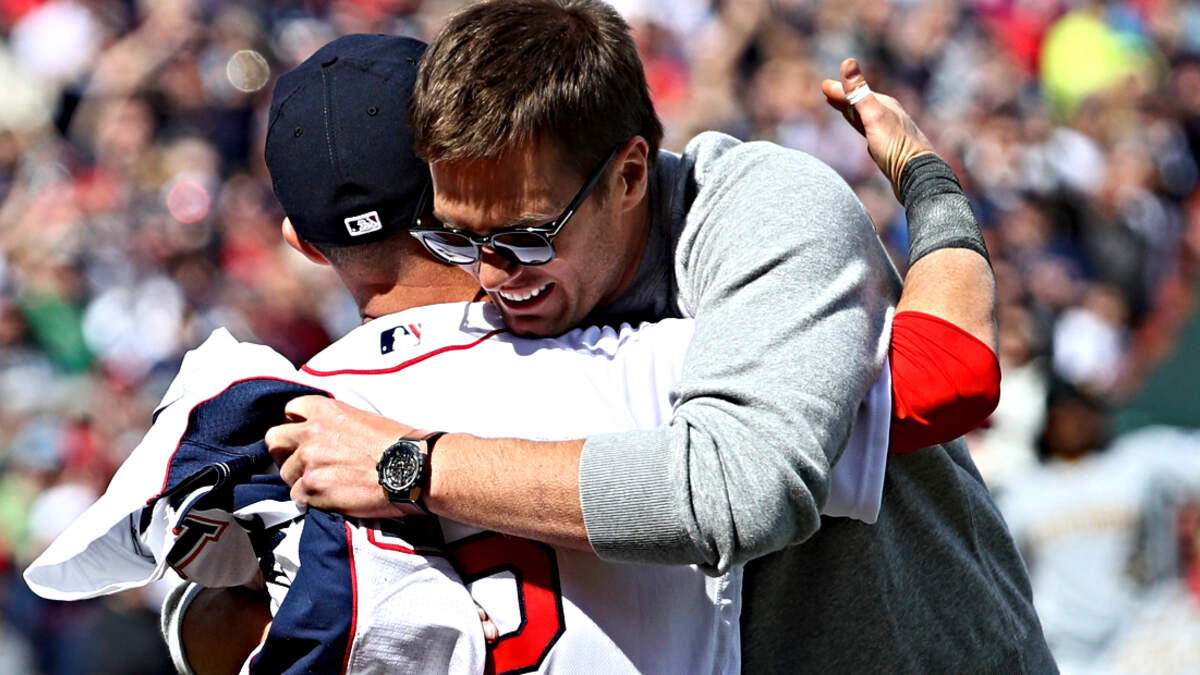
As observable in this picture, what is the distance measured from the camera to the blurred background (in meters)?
6.23

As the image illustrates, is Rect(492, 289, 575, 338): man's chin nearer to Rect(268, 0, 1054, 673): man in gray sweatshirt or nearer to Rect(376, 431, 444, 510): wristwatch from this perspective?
Rect(268, 0, 1054, 673): man in gray sweatshirt

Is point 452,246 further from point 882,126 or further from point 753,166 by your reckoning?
point 882,126

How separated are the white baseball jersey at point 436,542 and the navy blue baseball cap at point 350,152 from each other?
17 centimetres

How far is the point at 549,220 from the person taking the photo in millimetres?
1964

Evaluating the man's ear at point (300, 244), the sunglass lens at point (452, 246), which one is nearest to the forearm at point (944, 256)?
the sunglass lens at point (452, 246)

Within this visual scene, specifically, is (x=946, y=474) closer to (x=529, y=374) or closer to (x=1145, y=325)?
(x=529, y=374)

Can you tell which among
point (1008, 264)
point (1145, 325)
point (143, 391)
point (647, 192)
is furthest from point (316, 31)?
point (647, 192)

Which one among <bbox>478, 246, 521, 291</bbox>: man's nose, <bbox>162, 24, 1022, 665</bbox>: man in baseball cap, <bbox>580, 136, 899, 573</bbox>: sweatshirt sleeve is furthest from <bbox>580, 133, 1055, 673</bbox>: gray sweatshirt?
<bbox>162, 24, 1022, 665</bbox>: man in baseball cap

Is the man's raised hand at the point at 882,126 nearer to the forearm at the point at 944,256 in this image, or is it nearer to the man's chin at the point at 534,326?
the forearm at the point at 944,256

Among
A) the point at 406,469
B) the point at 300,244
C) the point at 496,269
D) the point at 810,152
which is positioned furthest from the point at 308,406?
the point at 810,152

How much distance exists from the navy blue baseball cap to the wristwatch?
0.43 metres

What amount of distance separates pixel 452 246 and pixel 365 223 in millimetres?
167

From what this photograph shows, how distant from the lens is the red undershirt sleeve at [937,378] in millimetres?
1862

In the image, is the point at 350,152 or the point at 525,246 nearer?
the point at 525,246
